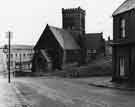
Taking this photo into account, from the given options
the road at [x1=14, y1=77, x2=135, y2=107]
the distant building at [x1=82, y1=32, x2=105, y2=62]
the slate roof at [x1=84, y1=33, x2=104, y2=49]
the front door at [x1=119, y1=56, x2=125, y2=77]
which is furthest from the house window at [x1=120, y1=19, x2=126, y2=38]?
the slate roof at [x1=84, y1=33, x2=104, y2=49]

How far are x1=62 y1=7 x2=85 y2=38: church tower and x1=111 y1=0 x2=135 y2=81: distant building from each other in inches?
1566

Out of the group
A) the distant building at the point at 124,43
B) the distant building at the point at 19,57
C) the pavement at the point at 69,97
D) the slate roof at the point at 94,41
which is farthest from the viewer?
the distant building at the point at 19,57

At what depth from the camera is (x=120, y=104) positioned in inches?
492

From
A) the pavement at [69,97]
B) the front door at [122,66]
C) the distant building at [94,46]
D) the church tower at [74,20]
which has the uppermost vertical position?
the church tower at [74,20]

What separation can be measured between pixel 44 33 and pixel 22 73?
1225 cm

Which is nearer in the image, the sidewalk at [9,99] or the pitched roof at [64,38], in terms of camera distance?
the sidewalk at [9,99]

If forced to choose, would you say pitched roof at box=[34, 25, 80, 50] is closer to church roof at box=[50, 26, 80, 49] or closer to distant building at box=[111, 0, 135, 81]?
church roof at box=[50, 26, 80, 49]

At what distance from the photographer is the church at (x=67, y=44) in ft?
175

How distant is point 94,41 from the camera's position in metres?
63.1

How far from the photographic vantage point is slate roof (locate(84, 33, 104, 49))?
62.1 metres

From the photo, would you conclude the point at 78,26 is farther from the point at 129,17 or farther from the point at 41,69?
the point at 129,17

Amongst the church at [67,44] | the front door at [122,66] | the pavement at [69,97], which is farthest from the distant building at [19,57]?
the pavement at [69,97]

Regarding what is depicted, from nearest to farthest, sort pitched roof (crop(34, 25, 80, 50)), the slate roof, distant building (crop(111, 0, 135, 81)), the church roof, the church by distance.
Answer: distant building (crop(111, 0, 135, 81)) → the church → pitched roof (crop(34, 25, 80, 50)) → the church roof → the slate roof

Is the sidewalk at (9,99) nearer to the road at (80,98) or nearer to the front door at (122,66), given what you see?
the road at (80,98)
